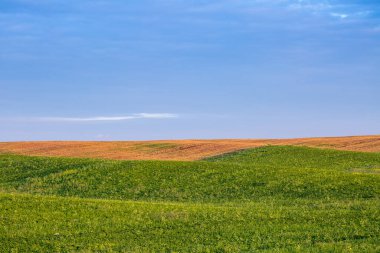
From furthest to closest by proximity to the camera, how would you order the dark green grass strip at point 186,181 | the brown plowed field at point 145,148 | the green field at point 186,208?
the brown plowed field at point 145,148
the dark green grass strip at point 186,181
the green field at point 186,208

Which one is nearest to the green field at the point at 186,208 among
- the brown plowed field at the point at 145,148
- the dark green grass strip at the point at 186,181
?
the dark green grass strip at the point at 186,181

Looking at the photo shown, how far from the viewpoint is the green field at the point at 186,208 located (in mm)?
22531

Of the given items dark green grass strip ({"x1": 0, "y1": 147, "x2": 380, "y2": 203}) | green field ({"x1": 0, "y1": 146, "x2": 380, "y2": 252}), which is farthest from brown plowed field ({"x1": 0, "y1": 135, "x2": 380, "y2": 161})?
dark green grass strip ({"x1": 0, "y1": 147, "x2": 380, "y2": 203})

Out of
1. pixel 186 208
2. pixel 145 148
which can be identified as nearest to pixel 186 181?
pixel 186 208

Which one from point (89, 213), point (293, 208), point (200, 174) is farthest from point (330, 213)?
point (200, 174)

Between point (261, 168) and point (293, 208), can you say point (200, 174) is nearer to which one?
point (261, 168)

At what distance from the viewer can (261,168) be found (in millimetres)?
47219

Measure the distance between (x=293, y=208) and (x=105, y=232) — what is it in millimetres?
11853

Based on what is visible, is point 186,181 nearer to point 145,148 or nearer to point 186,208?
point 186,208

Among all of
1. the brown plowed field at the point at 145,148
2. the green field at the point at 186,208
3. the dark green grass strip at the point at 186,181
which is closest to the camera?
the green field at the point at 186,208

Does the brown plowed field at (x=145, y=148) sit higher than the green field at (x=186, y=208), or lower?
higher

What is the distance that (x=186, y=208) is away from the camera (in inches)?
1198

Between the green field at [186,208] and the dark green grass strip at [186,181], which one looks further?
the dark green grass strip at [186,181]

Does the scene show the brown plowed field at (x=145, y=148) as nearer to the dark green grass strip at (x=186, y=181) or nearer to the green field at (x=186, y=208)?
the green field at (x=186, y=208)
